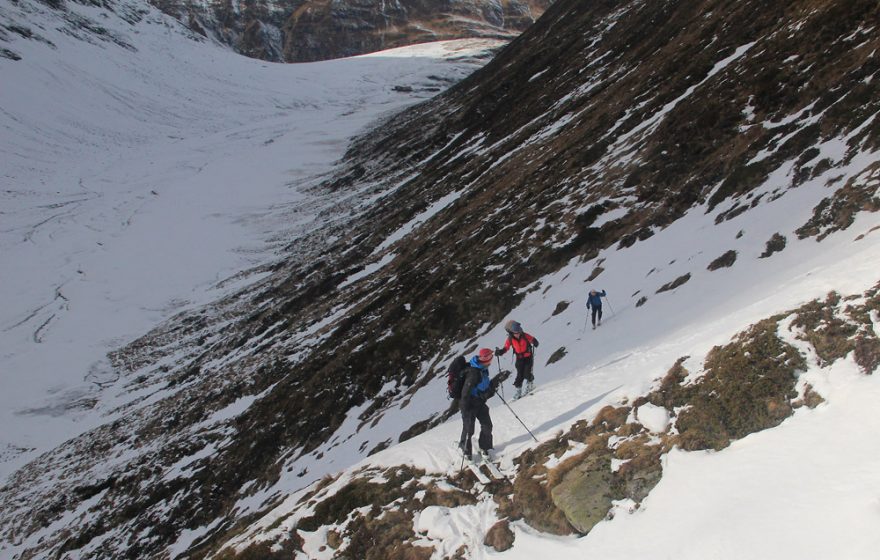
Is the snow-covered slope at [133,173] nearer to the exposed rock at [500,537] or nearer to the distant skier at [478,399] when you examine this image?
the distant skier at [478,399]

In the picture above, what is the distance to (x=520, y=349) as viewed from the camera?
449 inches

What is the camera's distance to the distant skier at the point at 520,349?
35.7 feet

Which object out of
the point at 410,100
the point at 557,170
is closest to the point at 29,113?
the point at 410,100

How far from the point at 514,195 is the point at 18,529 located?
2559 centimetres

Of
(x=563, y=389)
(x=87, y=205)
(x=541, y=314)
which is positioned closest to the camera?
(x=563, y=389)

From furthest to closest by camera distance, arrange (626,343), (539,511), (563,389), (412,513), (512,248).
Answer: (512,248) → (626,343) → (563,389) → (412,513) → (539,511)

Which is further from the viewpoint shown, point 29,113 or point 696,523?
point 29,113

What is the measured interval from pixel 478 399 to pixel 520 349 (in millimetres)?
2641

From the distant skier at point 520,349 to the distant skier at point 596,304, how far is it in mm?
3588

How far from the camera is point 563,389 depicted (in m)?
10.6

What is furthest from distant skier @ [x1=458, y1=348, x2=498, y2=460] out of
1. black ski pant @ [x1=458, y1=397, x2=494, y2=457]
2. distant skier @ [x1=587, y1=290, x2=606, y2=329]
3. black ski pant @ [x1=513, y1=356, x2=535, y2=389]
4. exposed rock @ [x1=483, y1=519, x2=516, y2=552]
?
distant skier @ [x1=587, y1=290, x2=606, y2=329]

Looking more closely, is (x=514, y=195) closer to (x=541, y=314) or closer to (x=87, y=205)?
(x=541, y=314)

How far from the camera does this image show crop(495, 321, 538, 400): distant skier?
10891 millimetres

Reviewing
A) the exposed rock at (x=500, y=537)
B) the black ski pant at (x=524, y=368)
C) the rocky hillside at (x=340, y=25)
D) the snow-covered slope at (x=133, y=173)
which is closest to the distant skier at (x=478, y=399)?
the exposed rock at (x=500, y=537)
